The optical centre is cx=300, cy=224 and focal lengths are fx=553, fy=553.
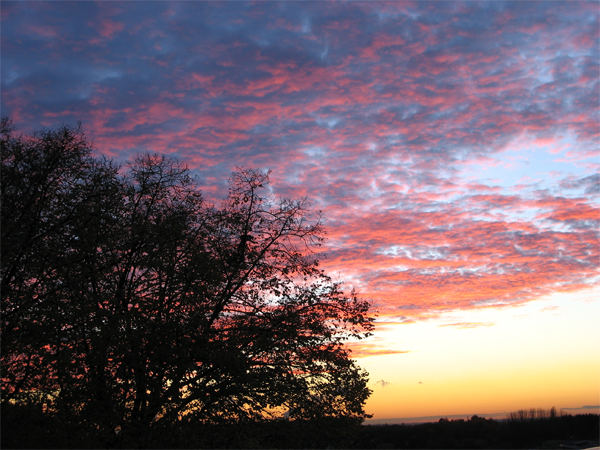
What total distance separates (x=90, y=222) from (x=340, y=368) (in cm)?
1307

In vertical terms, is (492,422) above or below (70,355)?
below

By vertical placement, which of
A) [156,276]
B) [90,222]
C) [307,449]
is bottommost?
[307,449]

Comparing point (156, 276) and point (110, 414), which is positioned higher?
point (156, 276)

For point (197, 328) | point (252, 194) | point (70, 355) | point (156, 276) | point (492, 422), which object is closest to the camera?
point (70, 355)

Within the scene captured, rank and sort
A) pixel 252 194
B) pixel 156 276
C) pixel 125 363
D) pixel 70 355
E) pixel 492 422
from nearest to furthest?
1. pixel 70 355
2. pixel 125 363
3. pixel 156 276
4. pixel 252 194
5. pixel 492 422

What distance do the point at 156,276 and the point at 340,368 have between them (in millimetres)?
9611

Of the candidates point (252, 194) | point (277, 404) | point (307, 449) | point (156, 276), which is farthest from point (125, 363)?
point (252, 194)

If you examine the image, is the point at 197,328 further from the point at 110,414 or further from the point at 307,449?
the point at 307,449

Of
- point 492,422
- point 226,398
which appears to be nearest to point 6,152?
point 226,398

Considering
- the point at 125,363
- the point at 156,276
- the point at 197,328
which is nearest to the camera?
the point at 125,363

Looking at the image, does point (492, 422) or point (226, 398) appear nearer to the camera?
point (226, 398)

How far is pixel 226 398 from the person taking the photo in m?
24.1

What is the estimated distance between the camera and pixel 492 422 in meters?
158

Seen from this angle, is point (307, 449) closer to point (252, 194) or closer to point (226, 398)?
point (226, 398)
